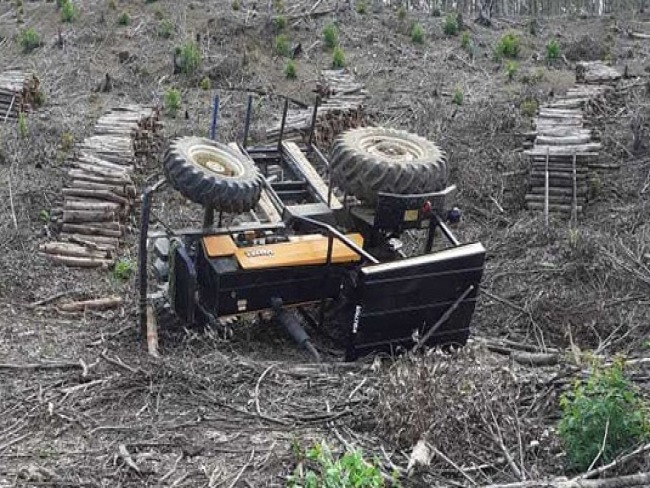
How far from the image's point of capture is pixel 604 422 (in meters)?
5.33

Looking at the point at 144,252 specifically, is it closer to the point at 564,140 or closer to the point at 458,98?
the point at 564,140

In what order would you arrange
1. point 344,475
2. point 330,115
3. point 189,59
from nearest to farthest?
point 344,475, point 330,115, point 189,59

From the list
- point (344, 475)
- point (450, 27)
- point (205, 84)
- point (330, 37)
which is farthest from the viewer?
point (450, 27)

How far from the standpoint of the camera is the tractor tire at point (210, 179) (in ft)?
25.1

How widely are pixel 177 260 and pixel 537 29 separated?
48.6ft

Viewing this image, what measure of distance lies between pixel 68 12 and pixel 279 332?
1276 cm

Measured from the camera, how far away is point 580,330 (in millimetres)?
8859

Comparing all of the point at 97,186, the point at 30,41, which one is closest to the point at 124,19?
the point at 30,41

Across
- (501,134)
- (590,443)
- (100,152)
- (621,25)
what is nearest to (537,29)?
(621,25)

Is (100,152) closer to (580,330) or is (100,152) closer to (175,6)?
(580,330)

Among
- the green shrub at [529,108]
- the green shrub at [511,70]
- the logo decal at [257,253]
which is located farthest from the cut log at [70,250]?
the green shrub at [511,70]

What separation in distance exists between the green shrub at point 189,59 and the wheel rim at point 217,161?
8.63m

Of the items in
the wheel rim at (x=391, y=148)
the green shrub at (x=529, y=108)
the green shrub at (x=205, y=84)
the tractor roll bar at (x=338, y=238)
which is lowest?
the green shrub at (x=205, y=84)

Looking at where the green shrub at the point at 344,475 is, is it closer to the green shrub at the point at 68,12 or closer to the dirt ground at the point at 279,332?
the dirt ground at the point at 279,332
